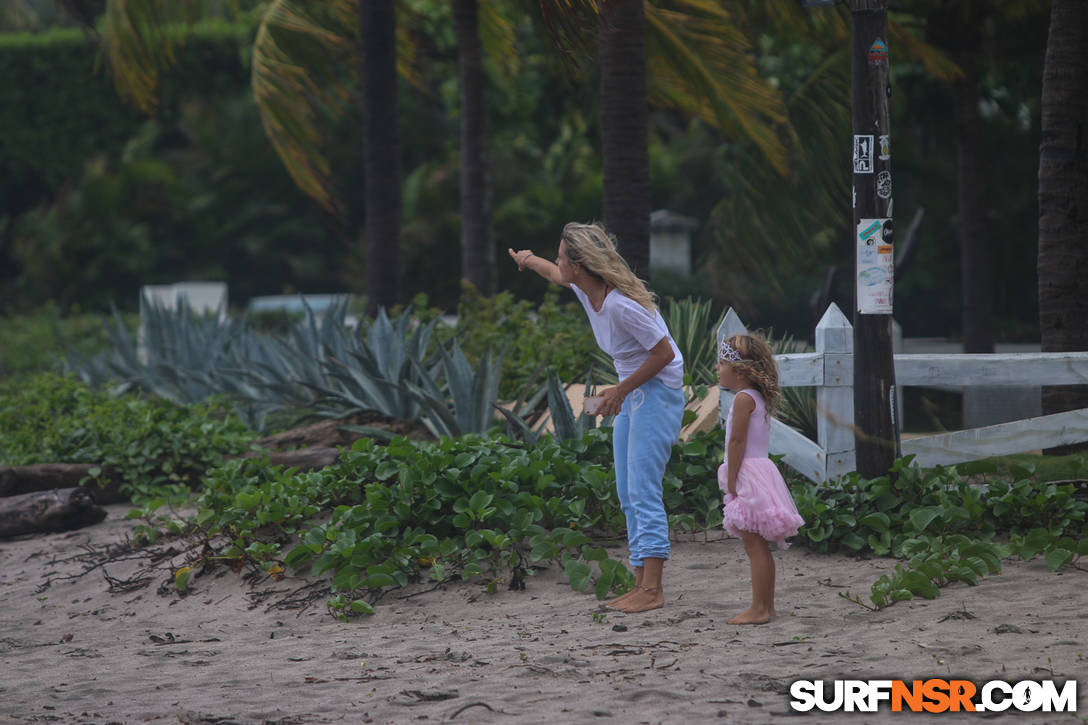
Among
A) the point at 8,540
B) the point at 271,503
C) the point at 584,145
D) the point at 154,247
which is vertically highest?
the point at 584,145

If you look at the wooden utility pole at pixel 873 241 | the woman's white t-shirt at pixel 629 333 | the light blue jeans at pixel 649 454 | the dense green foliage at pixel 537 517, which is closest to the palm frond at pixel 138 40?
the dense green foliage at pixel 537 517

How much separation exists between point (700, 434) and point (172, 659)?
3099mm

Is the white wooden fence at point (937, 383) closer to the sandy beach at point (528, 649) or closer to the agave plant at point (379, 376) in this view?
the sandy beach at point (528, 649)

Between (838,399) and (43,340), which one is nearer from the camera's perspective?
(838,399)

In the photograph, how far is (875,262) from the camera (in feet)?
19.0

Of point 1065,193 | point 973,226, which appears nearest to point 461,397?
point 1065,193

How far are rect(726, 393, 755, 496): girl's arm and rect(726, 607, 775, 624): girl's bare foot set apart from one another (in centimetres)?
49

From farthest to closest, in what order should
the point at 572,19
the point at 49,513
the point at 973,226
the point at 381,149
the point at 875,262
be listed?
1. the point at 973,226
2. the point at 381,149
3. the point at 49,513
4. the point at 572,19
5. the point at 875,262

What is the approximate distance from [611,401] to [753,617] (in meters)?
1.05

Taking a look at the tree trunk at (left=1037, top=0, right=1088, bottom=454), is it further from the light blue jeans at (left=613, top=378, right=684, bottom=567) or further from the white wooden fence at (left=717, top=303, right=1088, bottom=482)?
the light blue jeans at (left=613, top=378, right=684, bottom=567)

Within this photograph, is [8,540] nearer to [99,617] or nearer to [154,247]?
[99,617]

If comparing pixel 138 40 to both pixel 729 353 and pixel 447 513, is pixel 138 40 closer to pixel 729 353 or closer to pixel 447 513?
pixel 447 513

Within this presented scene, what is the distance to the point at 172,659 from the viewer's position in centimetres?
477

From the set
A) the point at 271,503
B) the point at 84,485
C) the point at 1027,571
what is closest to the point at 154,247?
the point at 84,485
